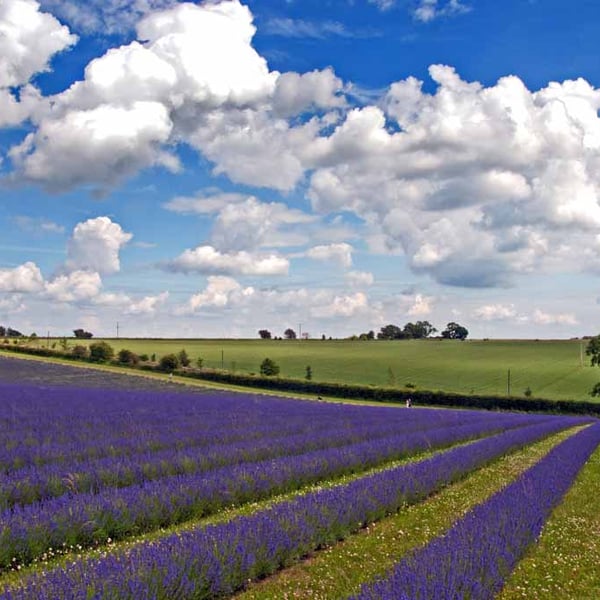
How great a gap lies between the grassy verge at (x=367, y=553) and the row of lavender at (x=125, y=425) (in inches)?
196

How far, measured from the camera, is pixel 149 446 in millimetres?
12109

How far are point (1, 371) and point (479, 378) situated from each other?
1580 inches

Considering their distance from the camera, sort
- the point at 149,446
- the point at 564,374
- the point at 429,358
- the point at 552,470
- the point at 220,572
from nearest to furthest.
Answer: the point at 220,572 < the point at 552,470 < the point at 149,446 < the point at 564,374 < the point at 429,358

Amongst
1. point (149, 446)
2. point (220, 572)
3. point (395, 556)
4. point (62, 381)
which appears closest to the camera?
point (220, 572)

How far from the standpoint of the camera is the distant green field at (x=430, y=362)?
56062 mm

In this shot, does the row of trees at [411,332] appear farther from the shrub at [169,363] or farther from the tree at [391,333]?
the shrub at [169,363]

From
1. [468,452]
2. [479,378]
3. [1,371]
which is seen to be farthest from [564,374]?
[468,452]

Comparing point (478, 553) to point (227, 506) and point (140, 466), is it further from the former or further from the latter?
point (140, 466)

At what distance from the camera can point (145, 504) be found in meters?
7.03

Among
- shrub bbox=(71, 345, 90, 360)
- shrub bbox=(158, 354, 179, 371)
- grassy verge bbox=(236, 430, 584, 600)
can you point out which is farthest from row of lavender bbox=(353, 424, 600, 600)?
shrub bbox=(71, 345, 90, 360)

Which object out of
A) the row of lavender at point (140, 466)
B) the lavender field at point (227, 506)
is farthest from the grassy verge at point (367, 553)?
the row of lavender at point (140, 466)

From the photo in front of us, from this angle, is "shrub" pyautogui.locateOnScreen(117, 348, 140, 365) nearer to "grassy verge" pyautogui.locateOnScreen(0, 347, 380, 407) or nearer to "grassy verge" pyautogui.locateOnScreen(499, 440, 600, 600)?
"grassy verge" pyautogui.locateOnScreen(0, 347, 380, 407)

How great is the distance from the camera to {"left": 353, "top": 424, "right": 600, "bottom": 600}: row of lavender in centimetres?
413

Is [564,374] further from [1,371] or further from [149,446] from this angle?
[149,446]
